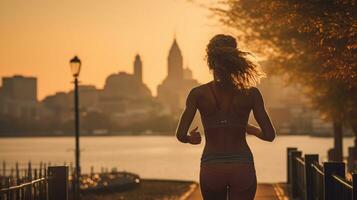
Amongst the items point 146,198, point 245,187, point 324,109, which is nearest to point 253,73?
point 245,187

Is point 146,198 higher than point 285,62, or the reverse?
point 285,62

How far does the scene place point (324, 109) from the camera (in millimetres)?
36750

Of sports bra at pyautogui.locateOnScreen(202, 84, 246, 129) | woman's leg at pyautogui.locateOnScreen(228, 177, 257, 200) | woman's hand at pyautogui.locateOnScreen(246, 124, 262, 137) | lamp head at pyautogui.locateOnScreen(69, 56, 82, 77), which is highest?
lamp head at pyautogui.locateOnScreen(69, 56, 82, 77)

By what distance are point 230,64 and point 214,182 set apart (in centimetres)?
100

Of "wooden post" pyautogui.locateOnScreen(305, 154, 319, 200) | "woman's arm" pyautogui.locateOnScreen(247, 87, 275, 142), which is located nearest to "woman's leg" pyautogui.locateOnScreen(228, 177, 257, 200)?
"woman's arm" pyautogui.locateOnScreen(247, 87, 275, 142)

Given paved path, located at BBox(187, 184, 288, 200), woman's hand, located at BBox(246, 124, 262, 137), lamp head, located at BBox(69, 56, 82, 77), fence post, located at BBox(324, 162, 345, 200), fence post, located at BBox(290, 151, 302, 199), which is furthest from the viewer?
lamp head, located at BBox(69, 56, 82, 77)

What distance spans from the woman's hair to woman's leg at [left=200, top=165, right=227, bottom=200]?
749 millimetres

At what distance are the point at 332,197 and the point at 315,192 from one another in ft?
12.8

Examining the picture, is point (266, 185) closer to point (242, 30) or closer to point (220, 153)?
point (242, 30)

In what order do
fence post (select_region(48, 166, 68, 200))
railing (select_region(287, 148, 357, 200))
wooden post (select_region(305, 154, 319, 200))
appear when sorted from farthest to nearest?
wooden post (select_region(305, 154, 319, 200)) < fence post (select_region(48, 166, 68, 200)) < railing (select_region(287, 148, 357, 200))

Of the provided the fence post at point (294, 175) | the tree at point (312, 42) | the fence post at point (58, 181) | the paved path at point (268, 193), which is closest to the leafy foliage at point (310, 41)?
the tree at point (312, 42)

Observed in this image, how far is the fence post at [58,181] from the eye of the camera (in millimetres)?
13617

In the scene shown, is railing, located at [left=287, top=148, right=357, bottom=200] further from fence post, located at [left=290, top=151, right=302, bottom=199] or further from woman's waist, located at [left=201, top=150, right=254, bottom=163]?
woman's waist, located at [left=201, top=150, right=254, bottom=163]

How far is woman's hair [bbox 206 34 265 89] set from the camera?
24.5ft
